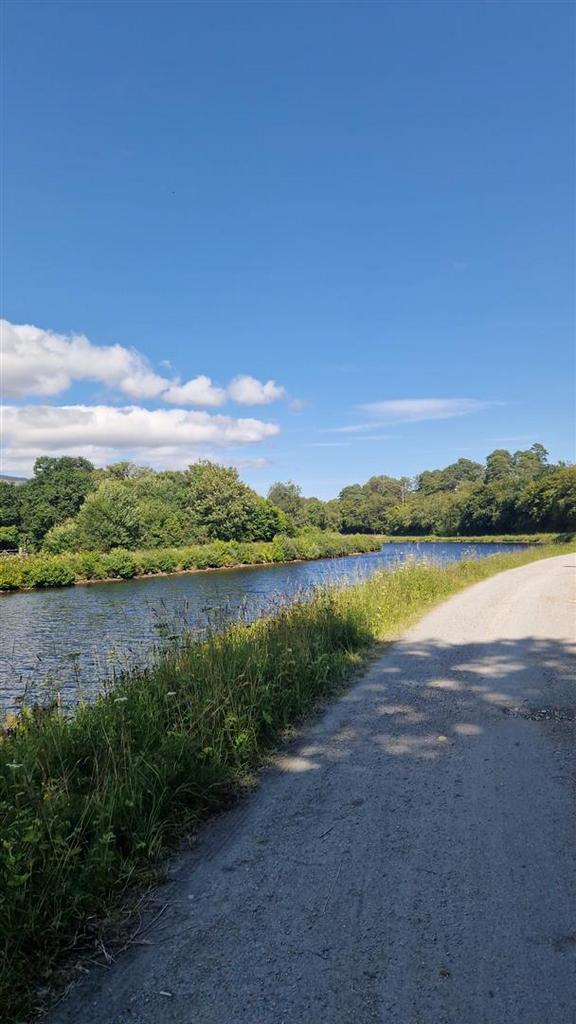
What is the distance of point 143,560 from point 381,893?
46.9 m

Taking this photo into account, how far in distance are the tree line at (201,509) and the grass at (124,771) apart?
49687mm

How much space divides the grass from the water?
2.00ft

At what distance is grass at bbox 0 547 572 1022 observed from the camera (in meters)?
2.63

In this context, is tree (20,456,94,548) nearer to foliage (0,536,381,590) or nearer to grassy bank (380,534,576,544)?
foliage (0,536,381,590)

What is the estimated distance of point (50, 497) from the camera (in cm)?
8100

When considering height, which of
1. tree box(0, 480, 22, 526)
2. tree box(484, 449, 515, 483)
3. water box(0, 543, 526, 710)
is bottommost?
water box(0, 543, 526, 710)

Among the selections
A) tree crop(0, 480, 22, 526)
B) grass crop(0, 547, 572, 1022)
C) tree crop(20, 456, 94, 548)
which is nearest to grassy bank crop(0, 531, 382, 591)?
tree crop(20, 456, 94, 548)

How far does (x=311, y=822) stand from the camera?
142 inches

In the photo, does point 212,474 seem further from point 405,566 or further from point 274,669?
point 274,669

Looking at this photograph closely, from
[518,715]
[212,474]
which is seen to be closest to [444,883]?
[518,715]

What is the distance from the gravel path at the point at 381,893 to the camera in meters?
2.26

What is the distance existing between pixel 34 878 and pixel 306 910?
1.26 meters

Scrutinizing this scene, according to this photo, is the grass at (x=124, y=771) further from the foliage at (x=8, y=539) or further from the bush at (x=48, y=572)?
the foliage at (x=8, y=539)

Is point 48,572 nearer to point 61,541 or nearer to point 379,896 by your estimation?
point 61,541
